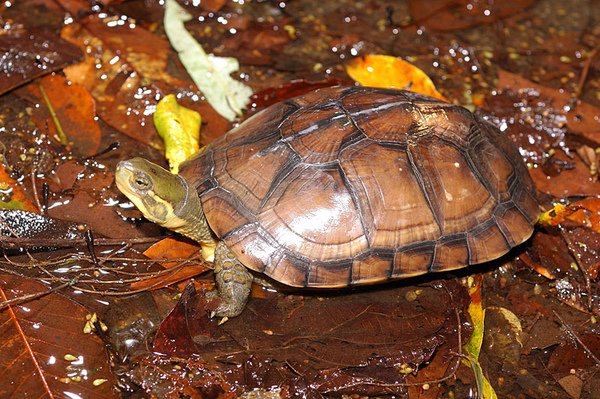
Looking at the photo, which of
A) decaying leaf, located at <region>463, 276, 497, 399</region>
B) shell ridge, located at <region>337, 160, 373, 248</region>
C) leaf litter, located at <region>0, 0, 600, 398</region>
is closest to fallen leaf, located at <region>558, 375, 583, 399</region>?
leaf litter, located at <region>0, 0, 600, 398</region>

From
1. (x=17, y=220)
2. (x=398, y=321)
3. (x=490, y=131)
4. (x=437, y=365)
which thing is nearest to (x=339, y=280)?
(x=398, y=321)

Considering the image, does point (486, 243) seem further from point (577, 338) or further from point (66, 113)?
point (66, 113)

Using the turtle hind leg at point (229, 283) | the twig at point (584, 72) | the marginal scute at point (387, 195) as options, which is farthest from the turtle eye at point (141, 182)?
the twig at point (584, 72)

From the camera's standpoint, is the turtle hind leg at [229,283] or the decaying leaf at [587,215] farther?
the decaying leaf at [587,215]

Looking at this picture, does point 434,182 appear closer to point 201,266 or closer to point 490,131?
point 490,131

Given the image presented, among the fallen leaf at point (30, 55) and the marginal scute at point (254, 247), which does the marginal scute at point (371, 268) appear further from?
the fallen leaf at point (30, 55)

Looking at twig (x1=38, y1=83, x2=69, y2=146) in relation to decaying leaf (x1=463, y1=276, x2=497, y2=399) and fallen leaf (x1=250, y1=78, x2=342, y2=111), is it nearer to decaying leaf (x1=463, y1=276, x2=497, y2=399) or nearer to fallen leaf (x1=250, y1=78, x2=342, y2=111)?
fallen leaf (x1=250, y1=78, x2=342, y2=111)

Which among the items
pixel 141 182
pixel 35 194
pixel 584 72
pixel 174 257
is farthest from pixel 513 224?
pixel 35 194
